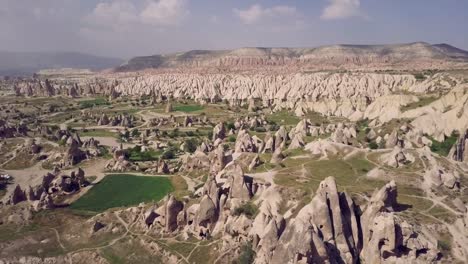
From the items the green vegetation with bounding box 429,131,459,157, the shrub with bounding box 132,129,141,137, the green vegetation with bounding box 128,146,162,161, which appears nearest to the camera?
the green vegetation with bounding box 429,131,459,157

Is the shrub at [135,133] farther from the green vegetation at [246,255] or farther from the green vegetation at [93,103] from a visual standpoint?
the green vegetation at [246,255]

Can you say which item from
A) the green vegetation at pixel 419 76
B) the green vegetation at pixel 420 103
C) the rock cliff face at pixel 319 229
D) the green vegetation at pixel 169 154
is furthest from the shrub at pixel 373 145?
the green vegetation at pixel 419 76

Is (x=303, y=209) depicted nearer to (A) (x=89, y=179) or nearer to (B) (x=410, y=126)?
(A) (x=89, y=179)

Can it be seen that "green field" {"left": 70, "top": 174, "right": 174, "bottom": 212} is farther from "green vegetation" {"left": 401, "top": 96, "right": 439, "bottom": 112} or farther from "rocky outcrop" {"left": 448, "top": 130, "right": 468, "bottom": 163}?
"green vegetation" {"left": 401, "top": 96, "right": 439, "bottom": 112}

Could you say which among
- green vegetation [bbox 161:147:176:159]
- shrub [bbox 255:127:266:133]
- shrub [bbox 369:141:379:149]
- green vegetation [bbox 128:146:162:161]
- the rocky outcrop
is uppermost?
the rocky outcrop

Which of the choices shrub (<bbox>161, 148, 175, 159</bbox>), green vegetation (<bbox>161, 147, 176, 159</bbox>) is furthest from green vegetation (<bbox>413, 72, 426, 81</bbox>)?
shrub (<bbox>161, 148, 175, 159</bbox>)

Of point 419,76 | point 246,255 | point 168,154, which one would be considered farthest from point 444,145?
point 419,76

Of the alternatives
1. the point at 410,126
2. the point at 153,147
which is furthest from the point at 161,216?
the point at 410,126
